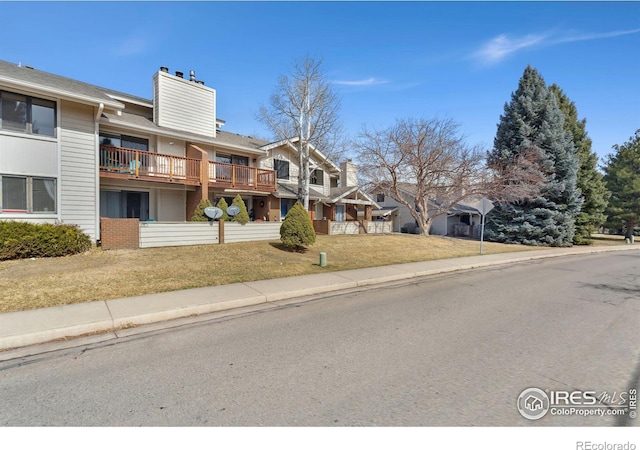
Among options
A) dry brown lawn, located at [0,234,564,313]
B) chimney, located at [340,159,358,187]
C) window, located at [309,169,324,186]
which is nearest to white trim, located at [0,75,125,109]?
dry brown lawn, located at [0,234,564,313]

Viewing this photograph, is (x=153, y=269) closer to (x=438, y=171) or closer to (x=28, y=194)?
(x=28, y=194)

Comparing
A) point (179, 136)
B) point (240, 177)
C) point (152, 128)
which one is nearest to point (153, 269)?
point (152, 128)

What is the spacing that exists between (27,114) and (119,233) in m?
5.47

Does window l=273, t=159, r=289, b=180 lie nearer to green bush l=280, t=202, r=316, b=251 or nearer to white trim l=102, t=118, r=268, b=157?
white trim l=102, t=118, r=268, b=157

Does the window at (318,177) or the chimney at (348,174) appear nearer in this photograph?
the window at (318,177)

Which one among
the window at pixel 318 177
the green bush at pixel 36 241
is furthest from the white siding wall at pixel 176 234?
the window at pixel 318 177

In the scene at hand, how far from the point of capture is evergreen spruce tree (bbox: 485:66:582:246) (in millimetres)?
23078

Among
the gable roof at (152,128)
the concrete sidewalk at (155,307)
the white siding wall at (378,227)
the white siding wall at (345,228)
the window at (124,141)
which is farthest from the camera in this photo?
the white siding wall at (378,227)

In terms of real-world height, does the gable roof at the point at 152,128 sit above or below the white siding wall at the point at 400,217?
above

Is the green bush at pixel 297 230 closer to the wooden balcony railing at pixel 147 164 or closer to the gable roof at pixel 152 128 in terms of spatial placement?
the wooden balcony railing at pixel 147 164

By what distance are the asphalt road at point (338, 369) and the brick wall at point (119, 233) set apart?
725 cm

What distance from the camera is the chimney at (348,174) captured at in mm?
27984

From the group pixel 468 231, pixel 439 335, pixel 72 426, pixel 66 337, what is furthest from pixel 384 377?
pixel 468 231
